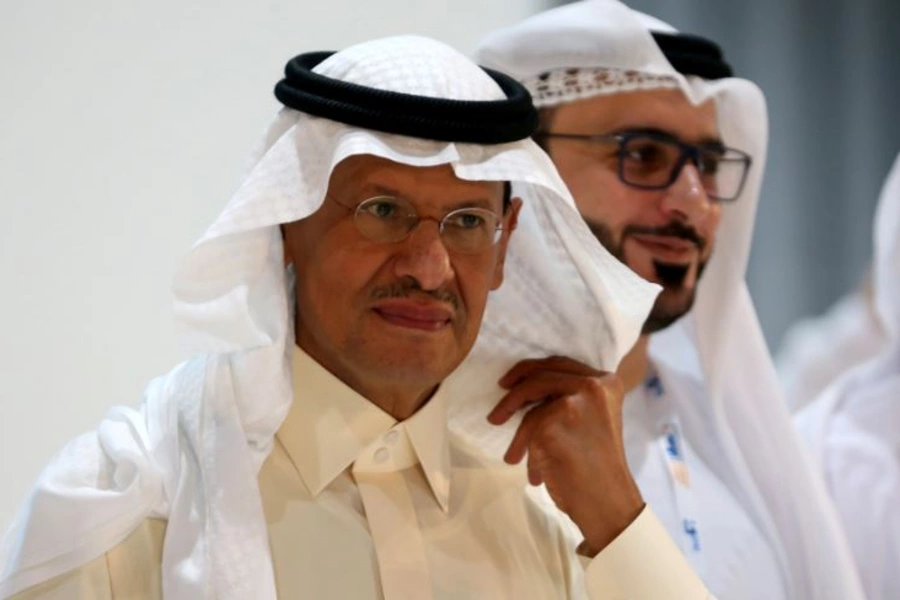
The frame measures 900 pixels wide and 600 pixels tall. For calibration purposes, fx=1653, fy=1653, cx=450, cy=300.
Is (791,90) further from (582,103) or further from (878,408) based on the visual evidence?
(582,103)

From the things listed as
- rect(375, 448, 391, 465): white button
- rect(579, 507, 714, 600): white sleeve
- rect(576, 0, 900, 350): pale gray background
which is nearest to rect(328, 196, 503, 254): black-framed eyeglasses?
rect(375, 448, 391, 465): white button

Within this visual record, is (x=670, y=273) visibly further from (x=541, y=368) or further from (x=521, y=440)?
(x=521, y=440)

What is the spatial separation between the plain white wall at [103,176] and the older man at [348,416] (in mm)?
550

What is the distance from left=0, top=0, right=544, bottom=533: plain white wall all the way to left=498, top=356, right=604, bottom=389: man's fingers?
718mm

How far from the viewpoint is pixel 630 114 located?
3.34 metres

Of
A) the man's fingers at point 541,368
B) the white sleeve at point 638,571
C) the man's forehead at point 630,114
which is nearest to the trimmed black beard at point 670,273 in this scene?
the man's forehead at point 630,114

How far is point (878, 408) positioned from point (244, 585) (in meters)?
2.26

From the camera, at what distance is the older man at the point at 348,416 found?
7.29 ft

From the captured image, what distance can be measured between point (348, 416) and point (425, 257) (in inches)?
10.6

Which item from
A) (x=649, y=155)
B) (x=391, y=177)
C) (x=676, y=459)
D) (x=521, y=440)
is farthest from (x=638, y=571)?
(x=649, y=155)

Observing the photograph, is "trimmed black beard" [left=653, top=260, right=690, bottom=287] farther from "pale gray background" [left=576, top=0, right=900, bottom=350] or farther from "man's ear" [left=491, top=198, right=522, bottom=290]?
"pale gray background" [left=576, top=0, right=900, bottom=350]

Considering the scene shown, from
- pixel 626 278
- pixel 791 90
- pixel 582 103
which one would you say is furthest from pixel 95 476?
pixel 791 90

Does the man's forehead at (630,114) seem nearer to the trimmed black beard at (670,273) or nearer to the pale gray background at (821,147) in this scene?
the trimmed black beard at (670,273)

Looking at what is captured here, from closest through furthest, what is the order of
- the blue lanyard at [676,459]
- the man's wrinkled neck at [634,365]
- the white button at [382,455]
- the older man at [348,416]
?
1. the older man at [348,416]
2. the white button at [382,455]
3. the blue lanyard at [676,459]
4. the man's wrinkled neck at [634,365]
